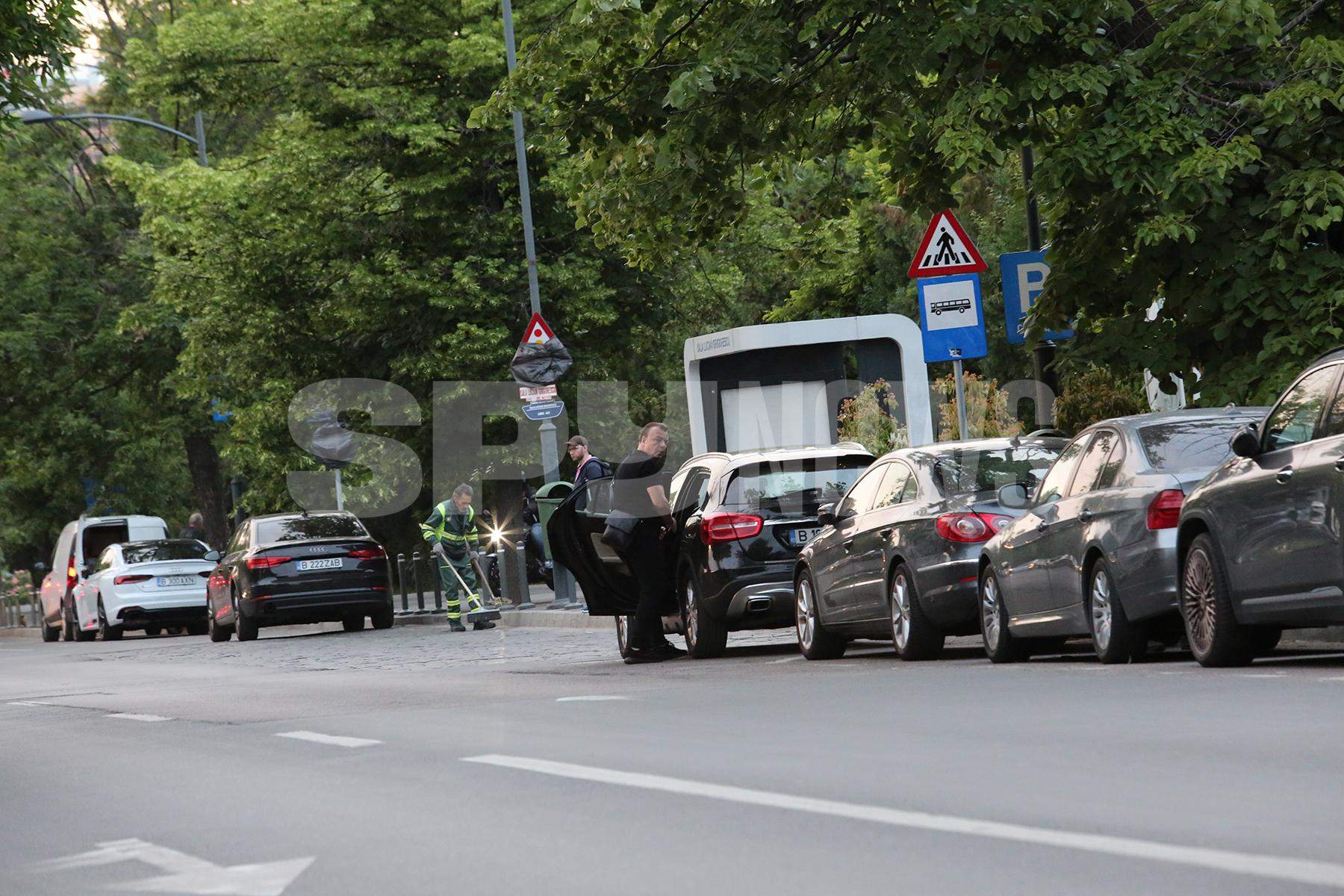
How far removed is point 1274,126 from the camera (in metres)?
15.4

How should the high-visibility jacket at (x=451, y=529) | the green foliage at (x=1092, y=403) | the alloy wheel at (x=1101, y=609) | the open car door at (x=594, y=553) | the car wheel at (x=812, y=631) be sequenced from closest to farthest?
the alloy wheel at (x=1101, y=609)
the car wheel at (x=812, y=631)
the open car door at (x=594, y=553)
the green foliage at (x=1092, y=403)
the high-visibility jacket at (x=451, y=529)

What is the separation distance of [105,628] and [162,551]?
1.62m

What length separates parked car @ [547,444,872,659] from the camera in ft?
56.0

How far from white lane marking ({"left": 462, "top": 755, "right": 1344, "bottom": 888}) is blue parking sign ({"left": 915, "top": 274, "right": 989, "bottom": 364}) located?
33.1ft

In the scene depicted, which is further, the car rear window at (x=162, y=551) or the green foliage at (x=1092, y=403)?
the car rear window at (x=162, y=551)

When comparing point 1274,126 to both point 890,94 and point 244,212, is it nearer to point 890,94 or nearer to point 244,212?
point 890,94

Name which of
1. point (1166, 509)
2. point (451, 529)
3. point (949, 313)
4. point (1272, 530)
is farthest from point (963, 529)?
point (451, 529)

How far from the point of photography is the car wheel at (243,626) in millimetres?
30031

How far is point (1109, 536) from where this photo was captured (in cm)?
1256

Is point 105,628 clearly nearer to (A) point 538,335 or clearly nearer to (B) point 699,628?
(A) point 538,335

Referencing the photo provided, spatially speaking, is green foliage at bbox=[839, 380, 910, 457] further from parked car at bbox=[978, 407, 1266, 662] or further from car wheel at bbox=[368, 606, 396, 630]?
parked car at bbox=[978, 407, 1266, 662]

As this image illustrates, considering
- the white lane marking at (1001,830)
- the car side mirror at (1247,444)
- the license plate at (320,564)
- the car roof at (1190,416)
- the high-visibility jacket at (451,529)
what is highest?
the high-visibility jacket at (451,529)

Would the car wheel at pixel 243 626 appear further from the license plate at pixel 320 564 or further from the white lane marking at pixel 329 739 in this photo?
the white lane marking at pixel 329 739

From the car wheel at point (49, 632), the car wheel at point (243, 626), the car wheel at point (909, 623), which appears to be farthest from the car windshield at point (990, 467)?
the car wheel at point (49, 632)
